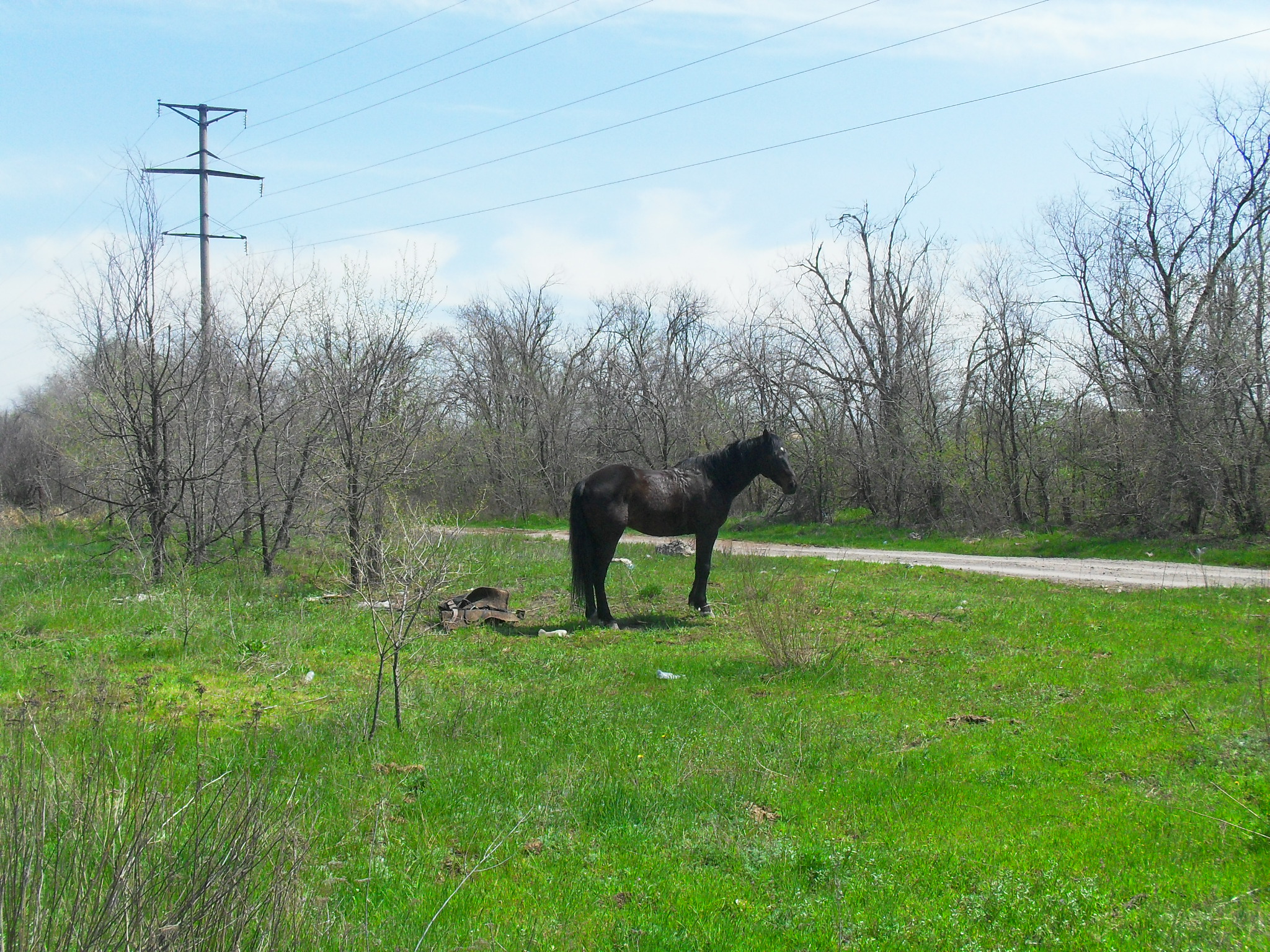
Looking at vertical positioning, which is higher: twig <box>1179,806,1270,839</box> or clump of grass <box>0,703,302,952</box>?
clump of grass <box>0,703,302,952</box>

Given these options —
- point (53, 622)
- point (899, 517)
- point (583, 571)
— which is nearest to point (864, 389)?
point (899, 517)

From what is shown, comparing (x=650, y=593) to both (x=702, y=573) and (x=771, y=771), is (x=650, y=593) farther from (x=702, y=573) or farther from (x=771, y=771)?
(x=771, y=771)

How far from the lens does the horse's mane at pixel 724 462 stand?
12.5m

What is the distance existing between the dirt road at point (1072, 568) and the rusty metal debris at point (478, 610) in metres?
6.32

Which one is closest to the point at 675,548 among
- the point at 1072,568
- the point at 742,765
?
the point at 1072,568

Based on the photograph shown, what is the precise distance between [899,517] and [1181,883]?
75.1 feet

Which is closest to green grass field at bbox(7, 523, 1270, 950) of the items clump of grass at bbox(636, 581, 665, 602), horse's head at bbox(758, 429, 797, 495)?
clump of grass at bbox(636, 581, 665, 602)

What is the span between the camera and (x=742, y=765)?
19.4ft

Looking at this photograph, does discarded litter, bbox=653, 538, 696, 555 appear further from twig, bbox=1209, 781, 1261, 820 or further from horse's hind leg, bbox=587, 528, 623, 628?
twig, bbox=1209, 781, 1261, 820

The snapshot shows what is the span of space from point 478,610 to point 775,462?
442 cm

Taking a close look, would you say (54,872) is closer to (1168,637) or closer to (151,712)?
(151,712)

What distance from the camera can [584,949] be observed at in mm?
3744

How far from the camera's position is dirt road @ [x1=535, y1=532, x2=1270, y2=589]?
45.9 ft

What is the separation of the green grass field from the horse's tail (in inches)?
31.1
